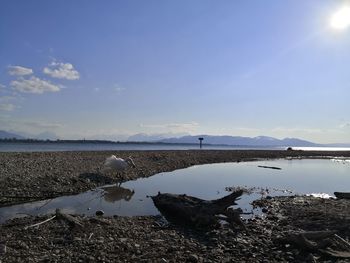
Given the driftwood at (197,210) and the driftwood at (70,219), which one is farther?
the driftwood at (197,210)

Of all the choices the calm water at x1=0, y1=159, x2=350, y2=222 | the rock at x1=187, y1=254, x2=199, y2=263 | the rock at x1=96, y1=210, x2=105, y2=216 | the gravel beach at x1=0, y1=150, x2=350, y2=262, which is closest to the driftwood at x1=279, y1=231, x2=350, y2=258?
the gravel beach at x1=0, y1=150, x2=350, y2=262

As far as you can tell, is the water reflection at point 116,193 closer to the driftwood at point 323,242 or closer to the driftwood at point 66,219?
the driftwood at point 66,219

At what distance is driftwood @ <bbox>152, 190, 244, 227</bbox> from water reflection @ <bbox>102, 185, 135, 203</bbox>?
464 cm

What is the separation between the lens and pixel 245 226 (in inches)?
555

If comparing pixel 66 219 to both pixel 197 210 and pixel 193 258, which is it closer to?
pixel 197 210

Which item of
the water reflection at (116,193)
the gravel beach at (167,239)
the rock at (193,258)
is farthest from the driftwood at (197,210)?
the water reflection at (116,193)

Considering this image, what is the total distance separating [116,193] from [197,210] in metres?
9.15

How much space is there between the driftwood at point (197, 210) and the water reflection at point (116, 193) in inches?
183

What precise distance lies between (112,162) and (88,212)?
10.8 m

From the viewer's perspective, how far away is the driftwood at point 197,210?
47.0ft

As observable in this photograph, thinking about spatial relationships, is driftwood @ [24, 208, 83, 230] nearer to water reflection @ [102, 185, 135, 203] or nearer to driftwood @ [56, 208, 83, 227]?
driftwood @ [56, 208, 83, 227]

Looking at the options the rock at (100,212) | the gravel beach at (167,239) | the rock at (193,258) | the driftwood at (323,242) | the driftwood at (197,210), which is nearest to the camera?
the rock at (193,258)

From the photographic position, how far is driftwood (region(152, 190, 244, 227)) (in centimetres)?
1434

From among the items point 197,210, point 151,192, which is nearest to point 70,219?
point 197,210
